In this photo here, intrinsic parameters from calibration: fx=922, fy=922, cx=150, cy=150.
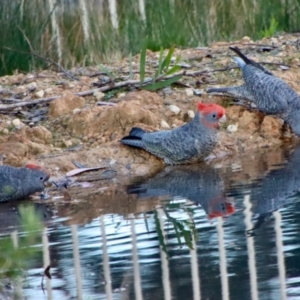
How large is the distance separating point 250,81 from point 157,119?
0.85 meters

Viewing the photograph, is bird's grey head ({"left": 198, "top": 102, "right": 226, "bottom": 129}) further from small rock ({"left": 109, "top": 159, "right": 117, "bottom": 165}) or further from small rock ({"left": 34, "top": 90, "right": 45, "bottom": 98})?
small rock ({"left": 34, "top": 90, "right": 45, "bottom": 98})

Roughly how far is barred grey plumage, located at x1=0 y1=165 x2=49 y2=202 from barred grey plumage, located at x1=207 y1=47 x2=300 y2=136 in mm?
2298

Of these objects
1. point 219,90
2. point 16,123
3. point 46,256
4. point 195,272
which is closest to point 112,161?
point 16,123

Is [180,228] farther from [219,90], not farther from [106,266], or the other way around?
[219,90]

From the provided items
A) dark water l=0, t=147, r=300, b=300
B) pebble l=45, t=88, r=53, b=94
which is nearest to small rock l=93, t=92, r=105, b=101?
pebble l=45, t=88, r=53, b=94

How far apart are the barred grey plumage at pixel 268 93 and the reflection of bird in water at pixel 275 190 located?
0.85 meters

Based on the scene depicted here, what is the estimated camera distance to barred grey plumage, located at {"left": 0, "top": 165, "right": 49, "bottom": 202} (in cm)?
601

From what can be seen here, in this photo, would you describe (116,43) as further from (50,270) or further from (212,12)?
(50,270)

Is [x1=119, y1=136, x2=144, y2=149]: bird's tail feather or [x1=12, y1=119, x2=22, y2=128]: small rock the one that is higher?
[x1=12, y1=119, x2=22, y2=128]: small rock

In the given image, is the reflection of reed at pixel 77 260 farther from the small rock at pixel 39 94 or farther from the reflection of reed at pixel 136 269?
the small rock at pixel 39 94

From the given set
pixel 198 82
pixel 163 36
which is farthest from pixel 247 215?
pixel 163 36

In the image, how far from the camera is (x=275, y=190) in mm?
5832

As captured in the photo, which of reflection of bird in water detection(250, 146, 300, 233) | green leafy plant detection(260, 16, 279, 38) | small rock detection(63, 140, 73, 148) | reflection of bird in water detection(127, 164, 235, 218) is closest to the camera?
reflection of bird in water detection(250, 146, 300, 233)

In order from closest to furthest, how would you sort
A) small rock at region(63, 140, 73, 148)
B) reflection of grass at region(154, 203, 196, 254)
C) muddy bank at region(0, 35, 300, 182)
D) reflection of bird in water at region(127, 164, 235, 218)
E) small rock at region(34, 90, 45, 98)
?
1. reflection of grass at region(154, 203, 196, 254)
2. reflection of bird in water at region(127, 164, 235, 218)
3. muddy bank at region(0, 35, 300, 182)
4. small rock at region(63, 140, 73, 148)
5. small rock at region(34, 90, 45, 98)
